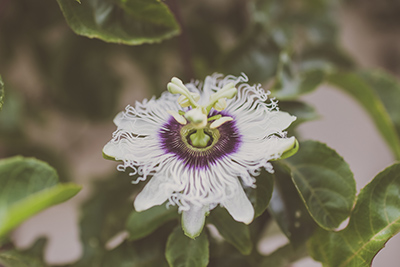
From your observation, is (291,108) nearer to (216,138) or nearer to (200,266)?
(216,138)

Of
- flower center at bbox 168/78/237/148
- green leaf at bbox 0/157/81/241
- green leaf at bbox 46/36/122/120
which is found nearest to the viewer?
green leaf at bbox 0/157/81/241

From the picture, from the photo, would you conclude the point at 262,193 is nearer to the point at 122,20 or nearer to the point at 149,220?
the point at 149,220

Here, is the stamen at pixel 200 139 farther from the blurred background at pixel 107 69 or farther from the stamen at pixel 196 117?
the blurred background at pixel 107 69

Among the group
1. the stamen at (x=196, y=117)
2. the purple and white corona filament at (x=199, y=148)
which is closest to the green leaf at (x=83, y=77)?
the purple and white corona filament at (x=199, y=148)

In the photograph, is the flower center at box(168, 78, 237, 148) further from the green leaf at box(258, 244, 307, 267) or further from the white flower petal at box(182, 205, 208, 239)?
the green leaf at box(258, 244, 307, 267)

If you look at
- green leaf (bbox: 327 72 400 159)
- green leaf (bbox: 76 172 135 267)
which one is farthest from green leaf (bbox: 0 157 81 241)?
green leaf (bbox: 327 72 400 159)

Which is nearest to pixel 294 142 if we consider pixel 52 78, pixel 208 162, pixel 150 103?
pixel 208 162

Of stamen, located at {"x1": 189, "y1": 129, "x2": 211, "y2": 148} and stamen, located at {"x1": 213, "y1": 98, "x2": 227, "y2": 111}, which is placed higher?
stamen, located at {"x1": 213, "y1": 98, "x2": 227, "y2": 111}
